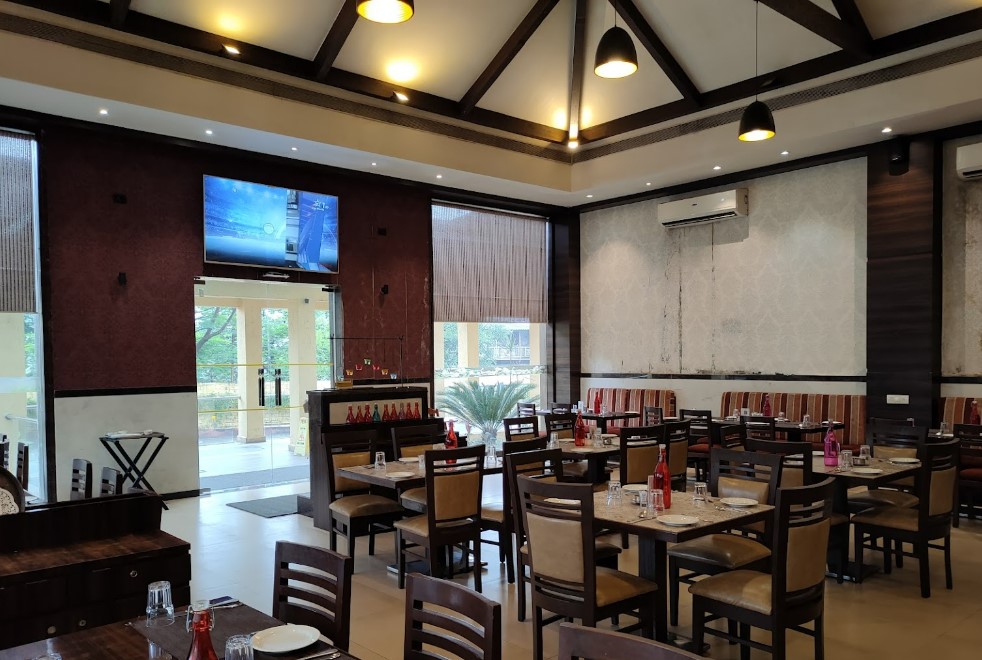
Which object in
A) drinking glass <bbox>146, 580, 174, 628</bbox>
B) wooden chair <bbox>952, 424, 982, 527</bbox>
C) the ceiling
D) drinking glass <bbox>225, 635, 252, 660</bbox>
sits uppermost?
the ceiling

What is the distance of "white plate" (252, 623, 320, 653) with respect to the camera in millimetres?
2088

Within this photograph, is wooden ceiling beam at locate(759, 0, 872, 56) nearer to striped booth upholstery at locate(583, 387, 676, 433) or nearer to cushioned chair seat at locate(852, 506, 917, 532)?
cushioned chair seat at locate(852, 506, 917, 532)

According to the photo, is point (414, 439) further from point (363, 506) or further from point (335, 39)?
point (335, 39)

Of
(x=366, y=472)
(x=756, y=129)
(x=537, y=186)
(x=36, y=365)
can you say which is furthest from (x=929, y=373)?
(x=36, y=365)

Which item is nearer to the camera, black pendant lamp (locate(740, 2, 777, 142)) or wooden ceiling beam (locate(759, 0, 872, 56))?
black pendant lamp (locate(740, 2, 777, 142))

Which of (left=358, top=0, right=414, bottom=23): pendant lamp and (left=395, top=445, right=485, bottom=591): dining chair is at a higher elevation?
(left=358, top=0, right=414, bottom=23): pendant lamp

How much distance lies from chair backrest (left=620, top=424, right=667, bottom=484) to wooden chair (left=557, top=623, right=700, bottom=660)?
13.0 feet

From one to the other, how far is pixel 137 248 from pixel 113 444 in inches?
87.0

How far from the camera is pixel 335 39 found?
25.6 feet

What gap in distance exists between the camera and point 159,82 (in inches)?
289

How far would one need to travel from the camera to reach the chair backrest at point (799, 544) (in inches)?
132

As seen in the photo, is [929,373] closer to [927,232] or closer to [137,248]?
[927,232]

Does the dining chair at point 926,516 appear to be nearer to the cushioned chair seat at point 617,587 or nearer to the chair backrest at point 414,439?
the cushioned chair seat at point 617,587

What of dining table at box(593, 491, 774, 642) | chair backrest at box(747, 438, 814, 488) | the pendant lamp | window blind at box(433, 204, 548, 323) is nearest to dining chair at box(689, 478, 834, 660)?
dining table at box(593, 491, 774, 642)
